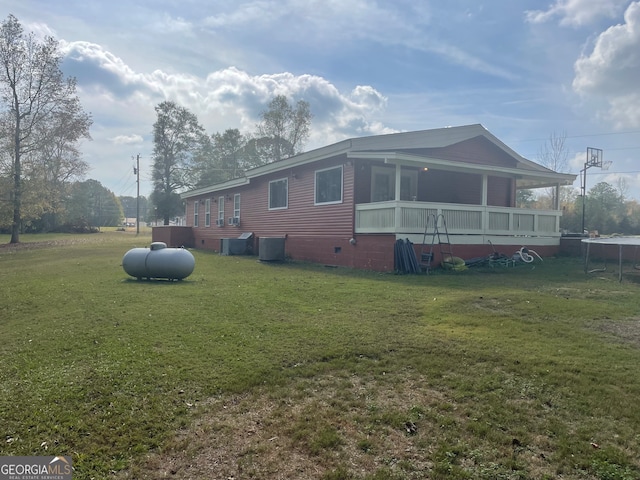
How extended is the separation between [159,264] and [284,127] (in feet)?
112

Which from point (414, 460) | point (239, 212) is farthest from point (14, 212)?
point (414, 460)

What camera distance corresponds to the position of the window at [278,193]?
1612 cm

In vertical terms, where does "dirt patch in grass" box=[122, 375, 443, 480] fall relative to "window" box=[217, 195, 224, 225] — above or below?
below

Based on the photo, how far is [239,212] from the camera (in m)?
20.2

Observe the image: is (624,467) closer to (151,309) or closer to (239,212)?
(151,309)

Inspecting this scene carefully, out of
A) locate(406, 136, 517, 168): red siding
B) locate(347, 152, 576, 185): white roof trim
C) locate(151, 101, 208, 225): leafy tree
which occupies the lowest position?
locate(347, 152, 576, 185): white roof trim

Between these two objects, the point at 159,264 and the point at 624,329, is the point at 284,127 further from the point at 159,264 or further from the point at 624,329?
the point at 624,329

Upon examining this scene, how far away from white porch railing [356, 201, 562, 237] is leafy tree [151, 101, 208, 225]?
113 feet

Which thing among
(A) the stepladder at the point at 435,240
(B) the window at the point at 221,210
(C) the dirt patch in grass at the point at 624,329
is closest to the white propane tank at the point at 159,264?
(A) the stepladder at the point at 435,240

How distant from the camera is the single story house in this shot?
1130 cm

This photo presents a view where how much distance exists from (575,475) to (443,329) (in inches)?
105

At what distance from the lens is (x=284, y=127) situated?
41.4 metres

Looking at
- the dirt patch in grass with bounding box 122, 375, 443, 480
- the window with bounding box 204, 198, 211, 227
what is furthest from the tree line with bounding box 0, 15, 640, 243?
the dirt patch in grass with bounding box 122, 375, 443, 480

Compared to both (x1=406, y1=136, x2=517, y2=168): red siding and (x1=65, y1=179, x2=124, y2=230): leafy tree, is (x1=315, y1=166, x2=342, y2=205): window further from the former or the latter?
(x1=65, y1=179, x2=124, y2=230): leafy tree
